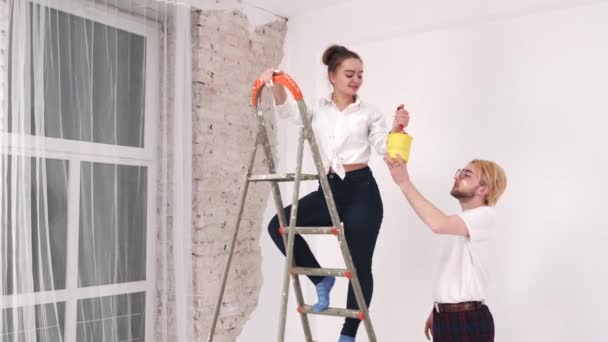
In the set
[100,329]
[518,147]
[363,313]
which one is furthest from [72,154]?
[518,147]

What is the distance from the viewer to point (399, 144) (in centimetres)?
265

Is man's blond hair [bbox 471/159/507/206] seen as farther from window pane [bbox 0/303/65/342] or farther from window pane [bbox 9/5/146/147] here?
window pane [bbox 0/303/65/342]

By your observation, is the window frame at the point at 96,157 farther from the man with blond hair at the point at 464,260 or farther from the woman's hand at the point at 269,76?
the man with blond hair at the point at 464,260

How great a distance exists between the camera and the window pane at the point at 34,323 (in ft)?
8.72

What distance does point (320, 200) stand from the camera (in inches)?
112

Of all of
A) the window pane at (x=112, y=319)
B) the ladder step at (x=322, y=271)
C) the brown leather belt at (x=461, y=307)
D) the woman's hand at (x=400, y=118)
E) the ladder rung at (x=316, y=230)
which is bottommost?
the window pane at (x=112, y=319)

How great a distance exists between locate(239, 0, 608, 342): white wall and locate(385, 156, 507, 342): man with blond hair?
0.72 metres

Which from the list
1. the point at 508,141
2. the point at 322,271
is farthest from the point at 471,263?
the point at 508,141

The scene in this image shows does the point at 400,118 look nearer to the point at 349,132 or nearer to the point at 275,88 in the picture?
the point at 349,132

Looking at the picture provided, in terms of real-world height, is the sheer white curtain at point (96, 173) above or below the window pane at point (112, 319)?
above

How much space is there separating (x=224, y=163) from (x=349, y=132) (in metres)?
1.25

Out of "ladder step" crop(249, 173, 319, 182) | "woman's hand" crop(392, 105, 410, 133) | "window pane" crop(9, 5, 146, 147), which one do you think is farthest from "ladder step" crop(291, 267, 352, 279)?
"window pane" crop(9, 5, 146, 147)

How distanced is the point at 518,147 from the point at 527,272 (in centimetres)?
72

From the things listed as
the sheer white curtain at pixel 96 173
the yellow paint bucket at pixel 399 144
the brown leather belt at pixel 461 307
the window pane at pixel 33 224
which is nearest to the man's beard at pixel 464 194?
the yellow paint bucket at pixel 399 144
